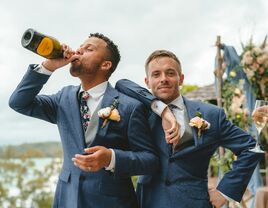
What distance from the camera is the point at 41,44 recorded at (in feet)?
7.07

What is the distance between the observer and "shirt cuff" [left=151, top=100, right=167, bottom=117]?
2287 mm

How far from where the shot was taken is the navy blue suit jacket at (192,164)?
228 cm

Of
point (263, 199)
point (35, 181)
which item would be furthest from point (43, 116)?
point (35, 181)

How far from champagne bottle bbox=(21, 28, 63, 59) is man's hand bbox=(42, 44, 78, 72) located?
3cm

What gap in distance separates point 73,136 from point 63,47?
1.36 feet

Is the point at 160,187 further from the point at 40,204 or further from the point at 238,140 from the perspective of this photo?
the point at 40,204

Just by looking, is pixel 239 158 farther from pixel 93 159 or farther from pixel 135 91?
pixel 93 159

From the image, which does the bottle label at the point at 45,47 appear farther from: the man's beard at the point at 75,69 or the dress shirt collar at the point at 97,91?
the dress shirt collar at the point at 97,91

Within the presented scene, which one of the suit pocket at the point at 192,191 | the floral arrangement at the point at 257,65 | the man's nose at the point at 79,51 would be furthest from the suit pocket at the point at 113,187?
the floral arrangement at the point at 257,65

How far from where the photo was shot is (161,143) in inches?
91.4

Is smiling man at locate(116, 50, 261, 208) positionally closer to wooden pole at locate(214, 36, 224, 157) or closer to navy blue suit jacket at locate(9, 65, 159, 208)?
navy blue suit jacket at locate(9, 65, 159, 208)

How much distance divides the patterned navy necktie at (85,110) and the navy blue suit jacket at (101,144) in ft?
0.11

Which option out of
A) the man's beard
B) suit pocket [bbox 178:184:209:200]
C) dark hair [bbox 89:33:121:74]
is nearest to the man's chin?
the man's beard

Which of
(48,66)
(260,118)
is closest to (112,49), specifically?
(48,66)
